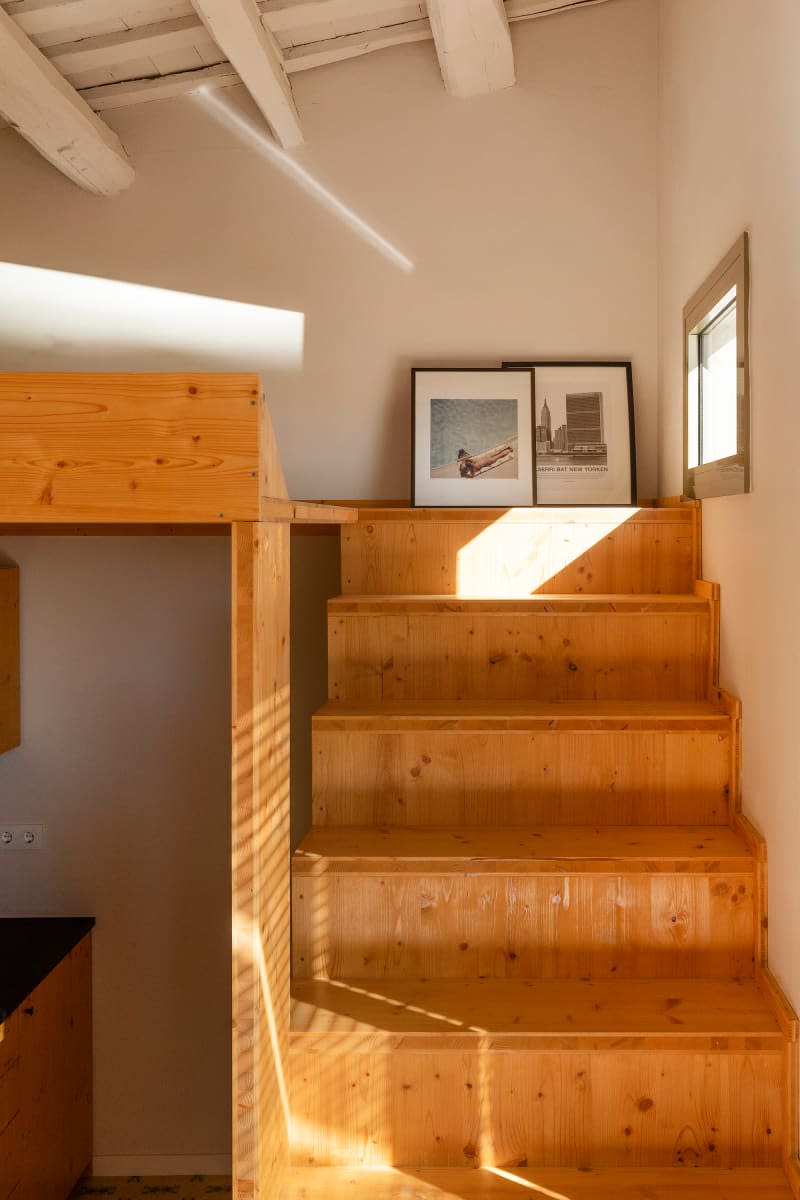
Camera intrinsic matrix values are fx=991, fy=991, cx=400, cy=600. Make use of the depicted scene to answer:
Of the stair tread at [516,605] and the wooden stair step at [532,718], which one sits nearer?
the wooden stair step at [532,718]

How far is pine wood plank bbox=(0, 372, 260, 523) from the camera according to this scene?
1.55 metres

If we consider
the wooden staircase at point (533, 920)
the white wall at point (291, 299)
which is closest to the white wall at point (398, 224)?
the white wall at point (291, 299)

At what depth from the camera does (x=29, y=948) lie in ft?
10.3

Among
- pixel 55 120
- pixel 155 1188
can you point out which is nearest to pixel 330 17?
pixel 55 120

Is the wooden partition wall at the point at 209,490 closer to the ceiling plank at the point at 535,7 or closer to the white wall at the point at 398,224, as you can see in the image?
the white wall at the point at 398,224

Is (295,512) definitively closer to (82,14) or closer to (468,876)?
(468,876)

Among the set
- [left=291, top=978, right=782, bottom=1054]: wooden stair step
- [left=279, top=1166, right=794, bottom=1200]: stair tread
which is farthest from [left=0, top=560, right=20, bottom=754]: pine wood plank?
[left=279, top=1166, right=794, bottom=1200]: stair tread

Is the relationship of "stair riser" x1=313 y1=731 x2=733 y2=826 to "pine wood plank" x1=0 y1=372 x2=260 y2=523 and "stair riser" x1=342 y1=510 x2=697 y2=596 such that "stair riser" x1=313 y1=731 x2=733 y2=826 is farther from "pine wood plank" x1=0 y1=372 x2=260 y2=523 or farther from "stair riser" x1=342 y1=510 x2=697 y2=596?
"pine wood plank" x1=0 y1=372 x2=260 y2=523

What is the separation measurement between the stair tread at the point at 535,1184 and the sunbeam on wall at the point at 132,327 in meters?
2.54

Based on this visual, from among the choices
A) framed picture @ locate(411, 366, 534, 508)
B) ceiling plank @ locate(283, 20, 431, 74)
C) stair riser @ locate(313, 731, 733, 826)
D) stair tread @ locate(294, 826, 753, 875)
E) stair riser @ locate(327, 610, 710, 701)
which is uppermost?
ceiling plank @ locate(283, 20, 431, 74)

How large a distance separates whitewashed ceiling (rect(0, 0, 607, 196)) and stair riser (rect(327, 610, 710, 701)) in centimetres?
169

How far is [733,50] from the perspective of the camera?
2375mm

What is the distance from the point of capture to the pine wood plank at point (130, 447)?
61.0 inches

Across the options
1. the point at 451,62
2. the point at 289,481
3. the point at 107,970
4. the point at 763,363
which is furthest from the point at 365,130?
the point at 107,970
